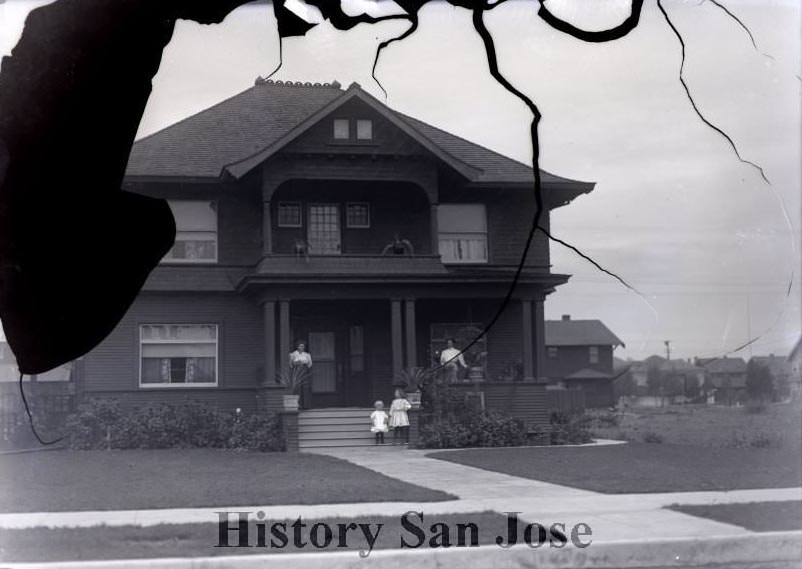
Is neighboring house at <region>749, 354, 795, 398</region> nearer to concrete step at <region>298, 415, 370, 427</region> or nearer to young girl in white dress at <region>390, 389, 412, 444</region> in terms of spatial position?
young girl in white dress at <region>390, 389, 412, 444</region>

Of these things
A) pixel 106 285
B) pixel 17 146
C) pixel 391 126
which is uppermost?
pixel 391 126

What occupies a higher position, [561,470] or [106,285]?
[106,285]

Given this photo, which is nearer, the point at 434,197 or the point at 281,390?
the point at 281,390

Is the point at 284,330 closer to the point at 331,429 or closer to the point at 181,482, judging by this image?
the point at 331,429

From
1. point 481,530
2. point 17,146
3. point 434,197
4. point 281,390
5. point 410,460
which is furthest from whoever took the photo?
point 434,197

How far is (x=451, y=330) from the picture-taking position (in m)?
→ 22.8

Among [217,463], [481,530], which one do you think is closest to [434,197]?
[217,463]

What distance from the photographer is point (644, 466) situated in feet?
46.8

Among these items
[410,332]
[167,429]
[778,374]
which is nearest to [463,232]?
[410,332]

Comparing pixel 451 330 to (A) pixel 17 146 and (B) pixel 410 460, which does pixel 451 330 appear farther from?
(A) pixel 17 146

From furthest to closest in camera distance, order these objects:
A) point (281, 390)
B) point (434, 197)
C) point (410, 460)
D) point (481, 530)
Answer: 1. point (434, 197)
2. point (281, 390)
3. point (410, 460)
4. point (481, 530)

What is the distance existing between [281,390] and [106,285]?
17906 millimetres

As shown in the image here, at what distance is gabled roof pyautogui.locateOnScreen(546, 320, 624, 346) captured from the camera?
142 ft

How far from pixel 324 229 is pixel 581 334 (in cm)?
2404
